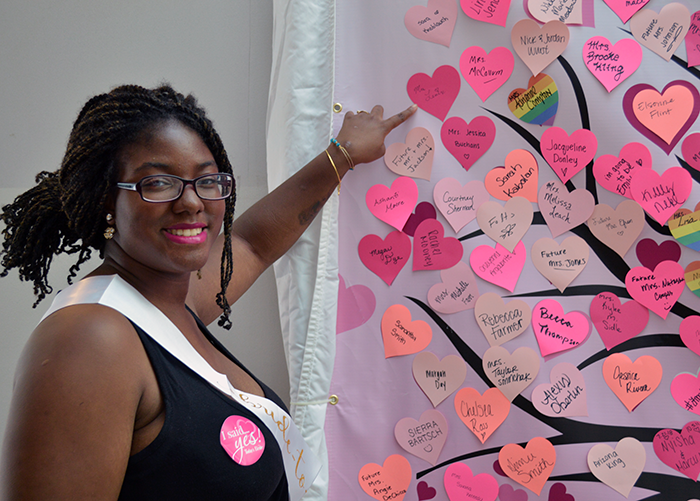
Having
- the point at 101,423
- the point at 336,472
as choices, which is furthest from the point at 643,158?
the point at 101,423

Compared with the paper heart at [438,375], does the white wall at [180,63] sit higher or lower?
higher

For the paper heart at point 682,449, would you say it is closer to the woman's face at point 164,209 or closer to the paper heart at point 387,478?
the paper heart at point 387,478

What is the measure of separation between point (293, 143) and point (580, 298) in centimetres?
80

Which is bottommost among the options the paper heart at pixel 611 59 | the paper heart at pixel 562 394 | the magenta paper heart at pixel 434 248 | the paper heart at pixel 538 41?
the paper heart at pixel 562 394

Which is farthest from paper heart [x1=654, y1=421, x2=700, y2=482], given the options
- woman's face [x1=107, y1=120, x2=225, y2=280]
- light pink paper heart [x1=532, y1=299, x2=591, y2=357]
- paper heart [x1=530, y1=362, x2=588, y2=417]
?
woman's face [x1=107, y1=120, x2=225, y2=280]

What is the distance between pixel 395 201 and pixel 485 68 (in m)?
0.39

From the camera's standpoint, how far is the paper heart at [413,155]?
126 centimetres

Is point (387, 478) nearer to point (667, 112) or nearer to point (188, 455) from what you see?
point (188, 455)

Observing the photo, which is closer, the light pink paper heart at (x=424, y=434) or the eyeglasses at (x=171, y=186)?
the eyeglasses at (x=171, y=186)

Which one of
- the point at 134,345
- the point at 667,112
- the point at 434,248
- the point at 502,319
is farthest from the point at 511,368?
the point at 134,345

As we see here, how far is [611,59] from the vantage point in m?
1.19

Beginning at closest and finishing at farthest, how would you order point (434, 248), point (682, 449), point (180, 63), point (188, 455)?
point (188, 455)
point (682, 449)
point (434, 248)
point (180, 63)

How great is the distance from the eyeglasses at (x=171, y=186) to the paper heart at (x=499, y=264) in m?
0.65

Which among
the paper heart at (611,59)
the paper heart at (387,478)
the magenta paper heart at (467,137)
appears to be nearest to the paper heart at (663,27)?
the paper heart at (611,59)
